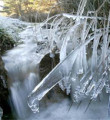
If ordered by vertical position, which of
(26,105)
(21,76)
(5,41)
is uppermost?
(5,41)

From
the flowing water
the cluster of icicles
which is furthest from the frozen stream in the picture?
the cluster of icicles

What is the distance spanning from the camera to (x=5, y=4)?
3.92 m

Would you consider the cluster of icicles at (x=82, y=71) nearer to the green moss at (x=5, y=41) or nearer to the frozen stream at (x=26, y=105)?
the frozen stream at (x=26, y=105)

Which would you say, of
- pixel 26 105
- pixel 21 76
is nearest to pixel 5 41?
pixel 21 76

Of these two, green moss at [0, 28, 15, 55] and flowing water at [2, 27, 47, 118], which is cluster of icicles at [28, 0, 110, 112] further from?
green moss at [0, 28, 15, 55]

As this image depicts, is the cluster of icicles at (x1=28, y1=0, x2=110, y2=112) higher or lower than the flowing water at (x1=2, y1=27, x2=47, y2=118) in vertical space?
higher

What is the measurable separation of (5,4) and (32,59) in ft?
7.51

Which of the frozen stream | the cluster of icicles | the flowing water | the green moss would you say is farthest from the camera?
the green moss

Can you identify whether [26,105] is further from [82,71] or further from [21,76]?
[82,71]

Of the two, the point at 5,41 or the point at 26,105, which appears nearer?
the point at 26,105

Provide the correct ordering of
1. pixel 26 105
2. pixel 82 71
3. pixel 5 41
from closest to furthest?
pixel 82 71 → pixel 26 105 → pixel 5 41

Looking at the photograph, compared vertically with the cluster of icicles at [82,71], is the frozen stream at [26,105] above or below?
below

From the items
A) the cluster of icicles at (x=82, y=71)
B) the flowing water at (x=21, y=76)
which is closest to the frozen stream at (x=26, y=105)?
the flowing water at (x=21, y=76)

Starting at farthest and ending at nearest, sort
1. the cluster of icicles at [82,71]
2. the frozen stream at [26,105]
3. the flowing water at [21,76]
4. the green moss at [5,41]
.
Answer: the green moss at [5,41] < the flowing water at [21,76] < the frozen stream at [26,105] < the cluster of icicles at [82,71]
